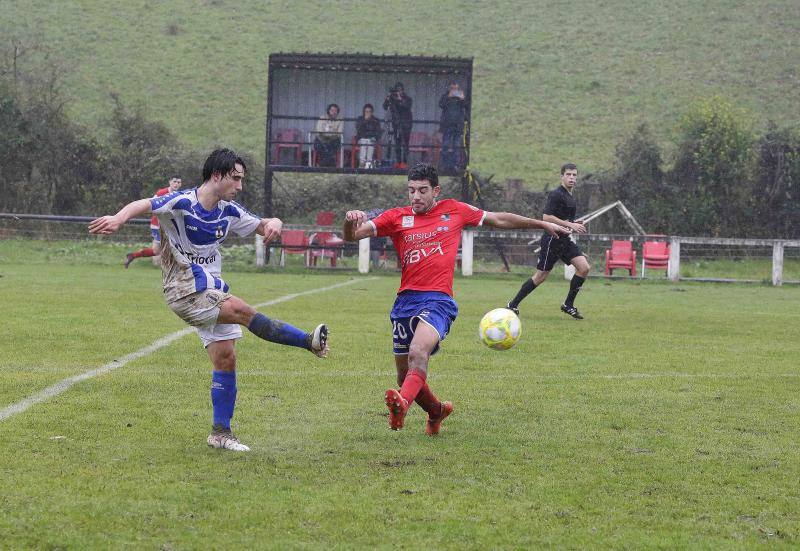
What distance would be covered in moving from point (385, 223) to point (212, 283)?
131 centimetres

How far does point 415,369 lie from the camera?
6.39 meters

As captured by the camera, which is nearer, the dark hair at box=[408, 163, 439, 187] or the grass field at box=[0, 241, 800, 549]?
the grass field at box=[0, 241, 800, 549]

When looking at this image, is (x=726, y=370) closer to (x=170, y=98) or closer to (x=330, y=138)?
(x=330, y=138)

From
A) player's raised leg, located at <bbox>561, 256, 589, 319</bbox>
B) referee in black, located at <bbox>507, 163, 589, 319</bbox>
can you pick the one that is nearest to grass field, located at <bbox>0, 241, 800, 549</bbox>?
player's raised leg, located at <bbox>561, 256, 589, 319</bbox>

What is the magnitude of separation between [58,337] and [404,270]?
17.2 ft

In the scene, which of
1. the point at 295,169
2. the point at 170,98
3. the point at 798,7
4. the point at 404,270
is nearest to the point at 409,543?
the point at 404,270

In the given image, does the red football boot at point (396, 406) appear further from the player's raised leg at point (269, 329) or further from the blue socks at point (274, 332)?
the blue socks at point (274, 332)

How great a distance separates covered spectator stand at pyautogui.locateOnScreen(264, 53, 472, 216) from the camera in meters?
28.6

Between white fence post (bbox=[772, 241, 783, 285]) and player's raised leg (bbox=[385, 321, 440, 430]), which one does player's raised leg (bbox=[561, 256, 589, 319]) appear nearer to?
player's raised leg (bbox=[385, 321, 440, 430])

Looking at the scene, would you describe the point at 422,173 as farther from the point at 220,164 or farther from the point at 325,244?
the point at 325,244

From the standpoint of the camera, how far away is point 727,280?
25.6m

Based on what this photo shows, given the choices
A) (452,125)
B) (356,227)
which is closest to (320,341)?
(356,227)

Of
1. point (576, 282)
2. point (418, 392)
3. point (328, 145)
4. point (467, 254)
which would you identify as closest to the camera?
point (418, 392)

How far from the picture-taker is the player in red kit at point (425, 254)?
6672mm
